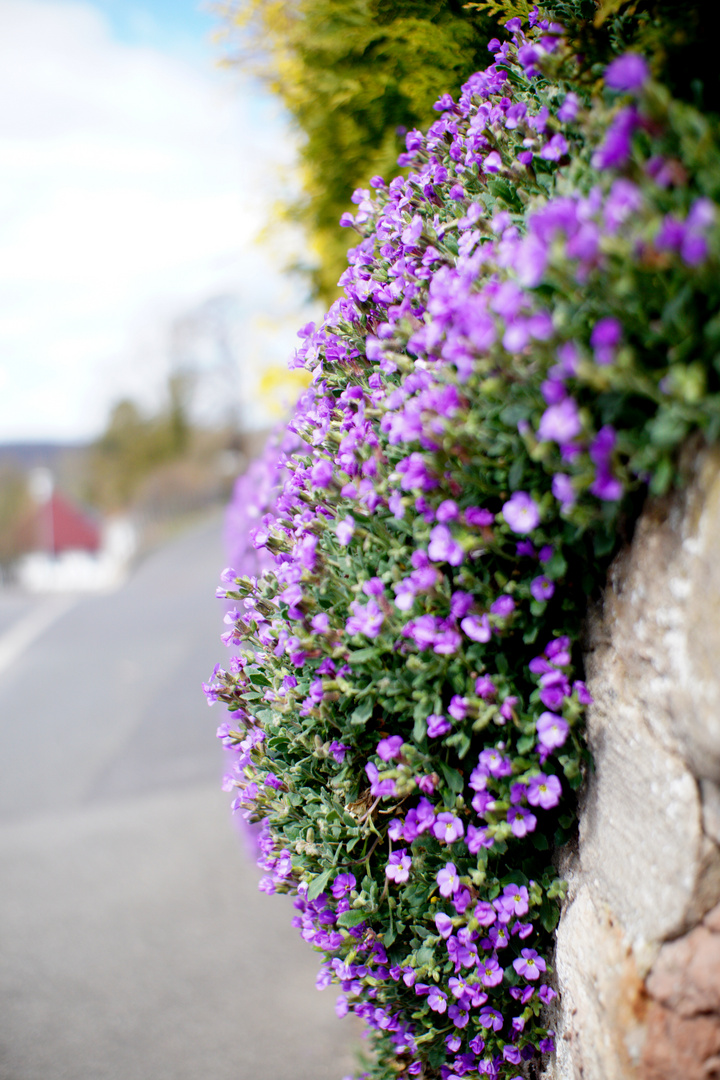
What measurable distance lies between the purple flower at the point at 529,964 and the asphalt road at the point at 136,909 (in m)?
2.03

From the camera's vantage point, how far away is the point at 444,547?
1.55m

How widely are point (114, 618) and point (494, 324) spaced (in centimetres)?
1179

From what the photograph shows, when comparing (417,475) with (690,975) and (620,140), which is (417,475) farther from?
(690,975)

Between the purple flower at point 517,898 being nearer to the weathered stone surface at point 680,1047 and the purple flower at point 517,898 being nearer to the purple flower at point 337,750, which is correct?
the weathered stone surface at point 680,1047

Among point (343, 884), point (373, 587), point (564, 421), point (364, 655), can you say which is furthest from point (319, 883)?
point (564, 421)

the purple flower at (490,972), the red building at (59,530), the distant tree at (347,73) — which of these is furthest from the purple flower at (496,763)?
the red building at (59,530)

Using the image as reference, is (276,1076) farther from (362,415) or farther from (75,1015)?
(362,415)

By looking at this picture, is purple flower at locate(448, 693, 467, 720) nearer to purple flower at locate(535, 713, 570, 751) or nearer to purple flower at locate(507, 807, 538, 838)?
purple flower at locate(535, 713, 570, 751)

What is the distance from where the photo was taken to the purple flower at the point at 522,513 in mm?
1448

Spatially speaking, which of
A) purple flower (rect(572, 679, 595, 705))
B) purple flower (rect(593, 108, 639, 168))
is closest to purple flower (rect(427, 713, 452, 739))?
purple flower (rect(572, 679, 595, 705))

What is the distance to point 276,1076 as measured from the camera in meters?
3.30

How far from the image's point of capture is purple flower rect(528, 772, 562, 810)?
165cm

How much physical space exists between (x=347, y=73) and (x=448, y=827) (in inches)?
119

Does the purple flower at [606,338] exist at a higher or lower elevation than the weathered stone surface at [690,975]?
higher
